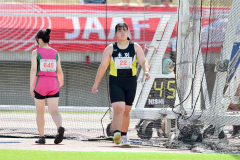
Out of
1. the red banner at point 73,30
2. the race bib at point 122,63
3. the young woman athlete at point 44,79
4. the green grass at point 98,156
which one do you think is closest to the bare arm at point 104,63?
the race bib at point 122,63

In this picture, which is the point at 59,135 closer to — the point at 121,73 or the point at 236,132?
the point at 121,73

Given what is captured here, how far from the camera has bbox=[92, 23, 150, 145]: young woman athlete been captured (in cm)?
699

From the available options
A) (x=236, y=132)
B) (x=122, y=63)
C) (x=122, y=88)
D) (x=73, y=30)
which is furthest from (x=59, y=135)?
(x=73, y=30)

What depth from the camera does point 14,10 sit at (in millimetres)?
11289

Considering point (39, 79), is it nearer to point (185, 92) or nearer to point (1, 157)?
point (1, 157)

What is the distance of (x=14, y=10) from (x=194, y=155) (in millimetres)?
7093

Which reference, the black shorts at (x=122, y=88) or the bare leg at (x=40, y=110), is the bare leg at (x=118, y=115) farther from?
the bare leg at (x=40, y=110)

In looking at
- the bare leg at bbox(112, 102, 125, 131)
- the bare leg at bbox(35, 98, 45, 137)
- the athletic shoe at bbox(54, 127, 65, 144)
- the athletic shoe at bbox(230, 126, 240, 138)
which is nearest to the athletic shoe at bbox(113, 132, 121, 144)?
the bare leg at bbox(112, 102, 125, 131)

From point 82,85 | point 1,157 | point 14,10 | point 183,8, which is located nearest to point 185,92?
point 183,8

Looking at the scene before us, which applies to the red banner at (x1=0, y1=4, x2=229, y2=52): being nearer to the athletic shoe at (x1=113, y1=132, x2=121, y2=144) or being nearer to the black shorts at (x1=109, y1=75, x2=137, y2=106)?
the black shorts at (x1=109, y1=75, x2=137, y2=106)

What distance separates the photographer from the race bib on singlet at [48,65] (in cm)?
706

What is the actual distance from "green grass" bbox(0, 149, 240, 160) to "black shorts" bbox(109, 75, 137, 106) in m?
1.30

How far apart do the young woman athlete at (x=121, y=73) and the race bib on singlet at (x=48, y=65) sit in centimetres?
73

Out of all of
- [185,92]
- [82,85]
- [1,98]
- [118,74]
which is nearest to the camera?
[118,74]
